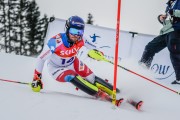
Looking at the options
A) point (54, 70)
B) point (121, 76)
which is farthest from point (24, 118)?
point (121, 76)

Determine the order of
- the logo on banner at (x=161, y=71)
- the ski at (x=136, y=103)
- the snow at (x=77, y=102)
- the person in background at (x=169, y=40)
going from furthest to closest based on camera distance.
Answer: the logo on banner at (x=161, y=71) → the person in background at (x=169, y=40) → the ski at (x=136, y=103) → the snow at (x=77, y=102)

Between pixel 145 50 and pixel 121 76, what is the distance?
34.6 inches

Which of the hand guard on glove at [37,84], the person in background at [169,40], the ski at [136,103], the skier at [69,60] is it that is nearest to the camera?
the ski at [136,103]

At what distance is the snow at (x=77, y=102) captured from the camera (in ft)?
13.3

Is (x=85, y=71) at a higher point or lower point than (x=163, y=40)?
lower

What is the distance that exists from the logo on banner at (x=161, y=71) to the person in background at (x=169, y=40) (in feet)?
0.88

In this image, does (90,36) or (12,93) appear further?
(90,36)

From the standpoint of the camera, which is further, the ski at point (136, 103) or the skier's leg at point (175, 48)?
the skier's leg at point (175, 48)

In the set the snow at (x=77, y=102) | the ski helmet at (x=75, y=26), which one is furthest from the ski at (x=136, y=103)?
the ski helmet at (x=75, y=26)

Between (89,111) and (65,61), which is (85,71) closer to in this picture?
(65,61)

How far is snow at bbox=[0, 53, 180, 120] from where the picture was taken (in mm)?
4039

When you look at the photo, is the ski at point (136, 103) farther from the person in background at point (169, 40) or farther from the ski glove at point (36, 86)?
the person in background at point (169, 40)

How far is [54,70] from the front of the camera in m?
5.71

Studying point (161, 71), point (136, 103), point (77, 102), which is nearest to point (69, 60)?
point (77, 102)
